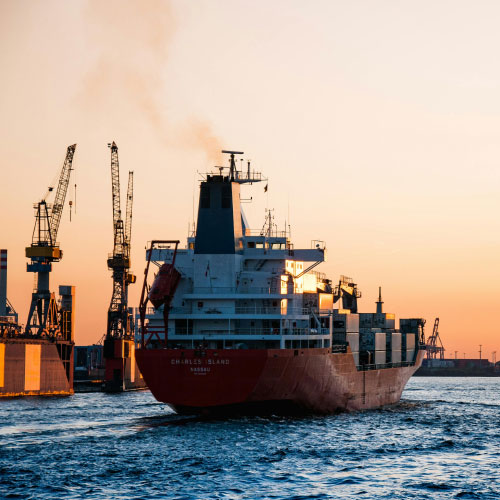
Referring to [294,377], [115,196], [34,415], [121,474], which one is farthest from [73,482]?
[115,196]

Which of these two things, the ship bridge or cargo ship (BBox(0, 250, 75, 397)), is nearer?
the ship bridge

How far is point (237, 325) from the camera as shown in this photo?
7281cm

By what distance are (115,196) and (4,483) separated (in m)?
131

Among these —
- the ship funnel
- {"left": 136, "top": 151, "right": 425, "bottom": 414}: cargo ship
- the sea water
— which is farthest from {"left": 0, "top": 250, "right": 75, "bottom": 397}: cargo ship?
{"left": 136, "top": 151, "right": 425, "bottom": 414}: cargo ship

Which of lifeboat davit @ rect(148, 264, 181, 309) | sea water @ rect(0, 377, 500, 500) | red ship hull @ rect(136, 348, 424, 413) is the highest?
lifeboat davit @ rect(148, 264, 181, 309)

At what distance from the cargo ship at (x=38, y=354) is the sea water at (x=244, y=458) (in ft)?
148

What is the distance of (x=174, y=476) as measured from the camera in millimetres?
46312

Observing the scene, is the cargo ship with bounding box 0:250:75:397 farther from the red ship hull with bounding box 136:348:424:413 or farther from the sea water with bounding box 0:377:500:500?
the red ship hull with bounding box 136:348:424:413

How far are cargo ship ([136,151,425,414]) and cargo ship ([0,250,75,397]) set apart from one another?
51.3 m

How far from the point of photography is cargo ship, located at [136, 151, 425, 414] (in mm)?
66188

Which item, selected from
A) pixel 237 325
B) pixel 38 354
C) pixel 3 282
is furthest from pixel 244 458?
pixel 3 282

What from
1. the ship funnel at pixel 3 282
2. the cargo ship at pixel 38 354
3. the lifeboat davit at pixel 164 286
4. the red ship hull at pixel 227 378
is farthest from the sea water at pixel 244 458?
the ship funnel at pixel 3 282

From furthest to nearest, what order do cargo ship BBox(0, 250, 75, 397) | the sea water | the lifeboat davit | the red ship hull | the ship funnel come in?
the ship funnel → cargo ship BBox(0, 250, 75, 397) → the lifeboat davit → the red ship hull → the sea water

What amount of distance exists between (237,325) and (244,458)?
2189 cm
